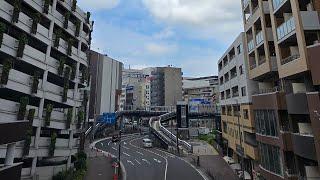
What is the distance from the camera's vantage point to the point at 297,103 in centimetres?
2425

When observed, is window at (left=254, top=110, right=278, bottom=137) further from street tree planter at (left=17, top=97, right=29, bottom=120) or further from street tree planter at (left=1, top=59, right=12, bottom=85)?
street tree planter at (left=1, top=59, right=12, bottom=85)

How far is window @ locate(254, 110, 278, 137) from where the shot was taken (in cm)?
2894

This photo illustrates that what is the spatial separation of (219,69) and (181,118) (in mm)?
20071

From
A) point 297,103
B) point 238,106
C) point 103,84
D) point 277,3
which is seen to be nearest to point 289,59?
point 297,103

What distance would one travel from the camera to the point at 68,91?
35.8 m

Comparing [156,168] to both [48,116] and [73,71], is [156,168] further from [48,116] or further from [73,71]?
[48,116]

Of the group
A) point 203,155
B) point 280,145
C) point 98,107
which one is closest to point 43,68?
point 280,145

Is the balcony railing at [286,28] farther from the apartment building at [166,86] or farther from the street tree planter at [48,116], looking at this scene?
the apartment building at [166,86]

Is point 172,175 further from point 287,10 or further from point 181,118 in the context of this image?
point 181,118

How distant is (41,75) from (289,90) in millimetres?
26209

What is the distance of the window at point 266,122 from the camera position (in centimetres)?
2894

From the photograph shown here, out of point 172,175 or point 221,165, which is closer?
point 172,175

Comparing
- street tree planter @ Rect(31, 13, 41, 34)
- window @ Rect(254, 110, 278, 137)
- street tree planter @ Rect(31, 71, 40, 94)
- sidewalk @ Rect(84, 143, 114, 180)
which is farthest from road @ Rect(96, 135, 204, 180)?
street tree planter @ Rect(31, 13, 41, 34)

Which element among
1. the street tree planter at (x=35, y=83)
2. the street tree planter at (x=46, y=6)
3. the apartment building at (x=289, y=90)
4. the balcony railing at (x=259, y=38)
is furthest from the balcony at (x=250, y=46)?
the street tree planter at (x=35, y=83)
